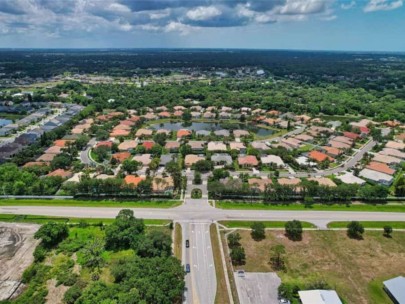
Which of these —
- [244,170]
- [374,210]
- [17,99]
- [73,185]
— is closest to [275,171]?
[244,170]

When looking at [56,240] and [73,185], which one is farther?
[73,185]

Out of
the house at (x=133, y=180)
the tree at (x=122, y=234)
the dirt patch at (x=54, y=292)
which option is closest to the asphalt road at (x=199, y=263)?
the tree at (x=122, y=234)

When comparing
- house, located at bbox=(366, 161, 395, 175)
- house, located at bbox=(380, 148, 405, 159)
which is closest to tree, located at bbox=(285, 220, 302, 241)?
house, located at bbox=(366, 161, 395, 175)

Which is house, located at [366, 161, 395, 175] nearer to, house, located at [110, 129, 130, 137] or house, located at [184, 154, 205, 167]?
house, located at [184, 154, 205, 167]

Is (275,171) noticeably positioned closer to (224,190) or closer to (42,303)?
(224,190)

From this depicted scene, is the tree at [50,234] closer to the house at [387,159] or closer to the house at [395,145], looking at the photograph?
the house at [387,159]
